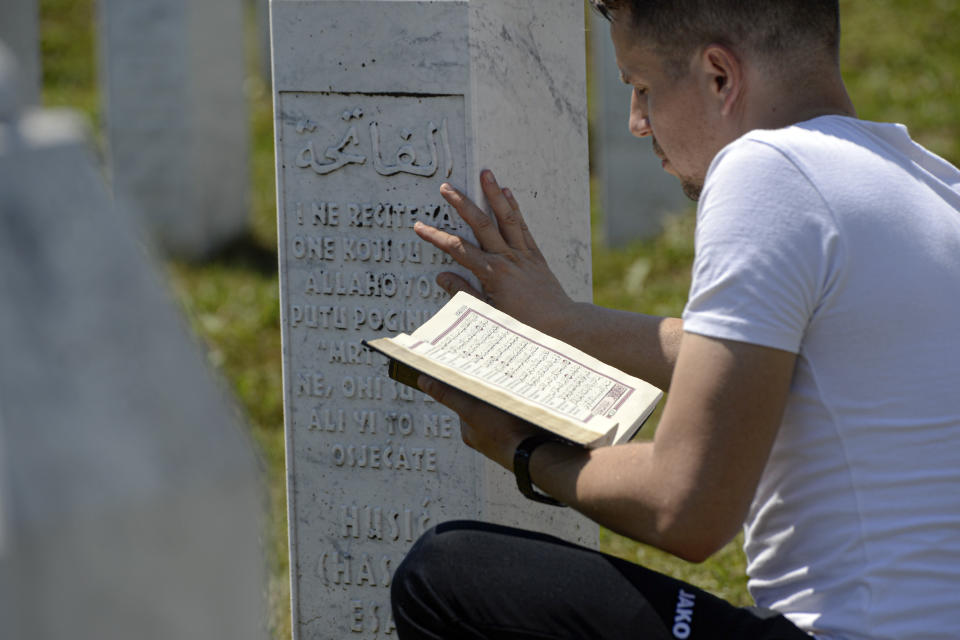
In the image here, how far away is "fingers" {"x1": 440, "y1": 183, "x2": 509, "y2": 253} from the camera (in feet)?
7.59

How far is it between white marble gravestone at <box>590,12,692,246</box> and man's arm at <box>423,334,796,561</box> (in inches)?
225

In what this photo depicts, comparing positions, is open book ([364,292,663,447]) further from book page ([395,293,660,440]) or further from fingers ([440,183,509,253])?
fingers ([440,183,509,253])

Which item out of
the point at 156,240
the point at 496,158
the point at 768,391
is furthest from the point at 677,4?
the point at 156,240

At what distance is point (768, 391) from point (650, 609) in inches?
15.1

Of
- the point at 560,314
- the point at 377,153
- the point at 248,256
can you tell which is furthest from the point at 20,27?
the point at 560,314

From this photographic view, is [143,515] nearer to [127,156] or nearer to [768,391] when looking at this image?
[768,391]

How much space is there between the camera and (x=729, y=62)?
1682mm

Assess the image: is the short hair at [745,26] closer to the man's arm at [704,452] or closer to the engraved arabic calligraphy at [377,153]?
the man's arm at [704,452]

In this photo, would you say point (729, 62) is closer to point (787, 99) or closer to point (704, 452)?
point (787, 99)

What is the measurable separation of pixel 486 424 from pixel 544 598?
31 centimetres

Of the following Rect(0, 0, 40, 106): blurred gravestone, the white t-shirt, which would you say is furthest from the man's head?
Rect(0, 0, 40, 106): blurred gravestone

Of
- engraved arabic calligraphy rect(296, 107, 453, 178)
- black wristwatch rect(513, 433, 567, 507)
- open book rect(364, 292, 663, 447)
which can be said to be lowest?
black wristwatch rect(513, 433, 567, 507)

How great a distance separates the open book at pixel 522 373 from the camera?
1770 mm

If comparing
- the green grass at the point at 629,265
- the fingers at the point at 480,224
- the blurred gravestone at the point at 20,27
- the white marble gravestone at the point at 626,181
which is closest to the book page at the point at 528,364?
the fingers at the point at 480,224
